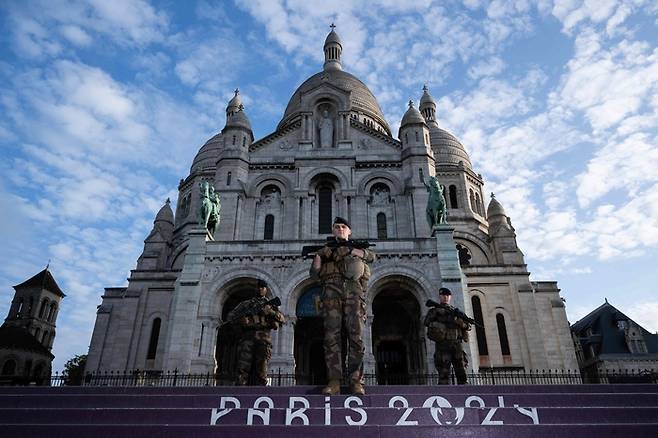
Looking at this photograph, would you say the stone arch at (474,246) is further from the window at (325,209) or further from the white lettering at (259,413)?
the white lettering at (259,413)

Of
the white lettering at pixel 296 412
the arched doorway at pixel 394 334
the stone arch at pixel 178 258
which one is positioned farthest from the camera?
the stone arch at pixel 178 258

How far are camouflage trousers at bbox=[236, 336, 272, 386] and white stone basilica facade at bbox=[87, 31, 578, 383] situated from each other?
947 centimetres

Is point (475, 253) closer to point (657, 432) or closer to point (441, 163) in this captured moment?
point (441, 163)

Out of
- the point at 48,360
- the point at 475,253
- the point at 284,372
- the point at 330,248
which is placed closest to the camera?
the point at 330,248

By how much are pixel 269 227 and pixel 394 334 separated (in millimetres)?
9384

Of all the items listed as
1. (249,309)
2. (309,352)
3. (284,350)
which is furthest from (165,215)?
(249,309)

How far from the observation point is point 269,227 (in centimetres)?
2791

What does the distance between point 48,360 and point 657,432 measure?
52461 millimetres

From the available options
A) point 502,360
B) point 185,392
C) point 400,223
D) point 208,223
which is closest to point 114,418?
point 185,392

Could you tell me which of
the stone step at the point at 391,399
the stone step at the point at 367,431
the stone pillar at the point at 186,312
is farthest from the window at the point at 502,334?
the stone step at the point at 367,431

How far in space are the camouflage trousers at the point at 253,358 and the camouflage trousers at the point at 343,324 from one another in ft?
10.00

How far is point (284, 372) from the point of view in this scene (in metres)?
20.1

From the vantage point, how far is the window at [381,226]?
27.2m

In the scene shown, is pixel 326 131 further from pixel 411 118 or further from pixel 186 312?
pixel 186 312
